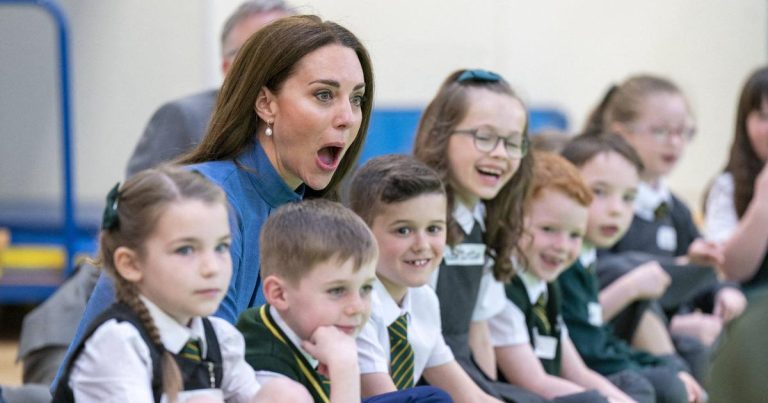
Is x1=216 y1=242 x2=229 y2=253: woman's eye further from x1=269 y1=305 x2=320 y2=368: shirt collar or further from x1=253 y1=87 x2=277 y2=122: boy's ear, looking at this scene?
x1=253 y1=87 x2=277 y2=122: boy's ear

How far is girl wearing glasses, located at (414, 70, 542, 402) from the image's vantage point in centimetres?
367

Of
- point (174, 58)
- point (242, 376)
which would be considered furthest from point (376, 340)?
point (174, 58)

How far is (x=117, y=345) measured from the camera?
7.31 ft

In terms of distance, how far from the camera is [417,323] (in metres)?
3.36

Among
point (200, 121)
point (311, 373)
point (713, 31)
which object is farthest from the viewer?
point (713, 31)

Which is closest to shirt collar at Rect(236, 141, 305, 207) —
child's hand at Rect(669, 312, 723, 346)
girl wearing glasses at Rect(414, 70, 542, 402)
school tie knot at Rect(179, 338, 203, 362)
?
school tie knot at Rect(179, 338, 203, 362)

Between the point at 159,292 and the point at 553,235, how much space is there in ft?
6.24

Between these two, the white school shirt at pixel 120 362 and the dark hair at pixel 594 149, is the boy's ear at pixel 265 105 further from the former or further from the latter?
the dark hair at pixel 594 149

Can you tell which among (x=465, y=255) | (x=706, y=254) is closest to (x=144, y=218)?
(x=465, y=255)

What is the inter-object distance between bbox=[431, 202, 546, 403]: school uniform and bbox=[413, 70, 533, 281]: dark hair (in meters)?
0.07

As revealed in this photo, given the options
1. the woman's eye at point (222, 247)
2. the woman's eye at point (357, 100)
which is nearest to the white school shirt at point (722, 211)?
the woman's eye at point (357, 100)

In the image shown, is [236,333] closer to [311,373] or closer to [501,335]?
[311,373]

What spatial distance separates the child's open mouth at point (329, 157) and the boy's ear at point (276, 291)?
420mm

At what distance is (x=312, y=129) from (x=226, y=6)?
4.32 metres
